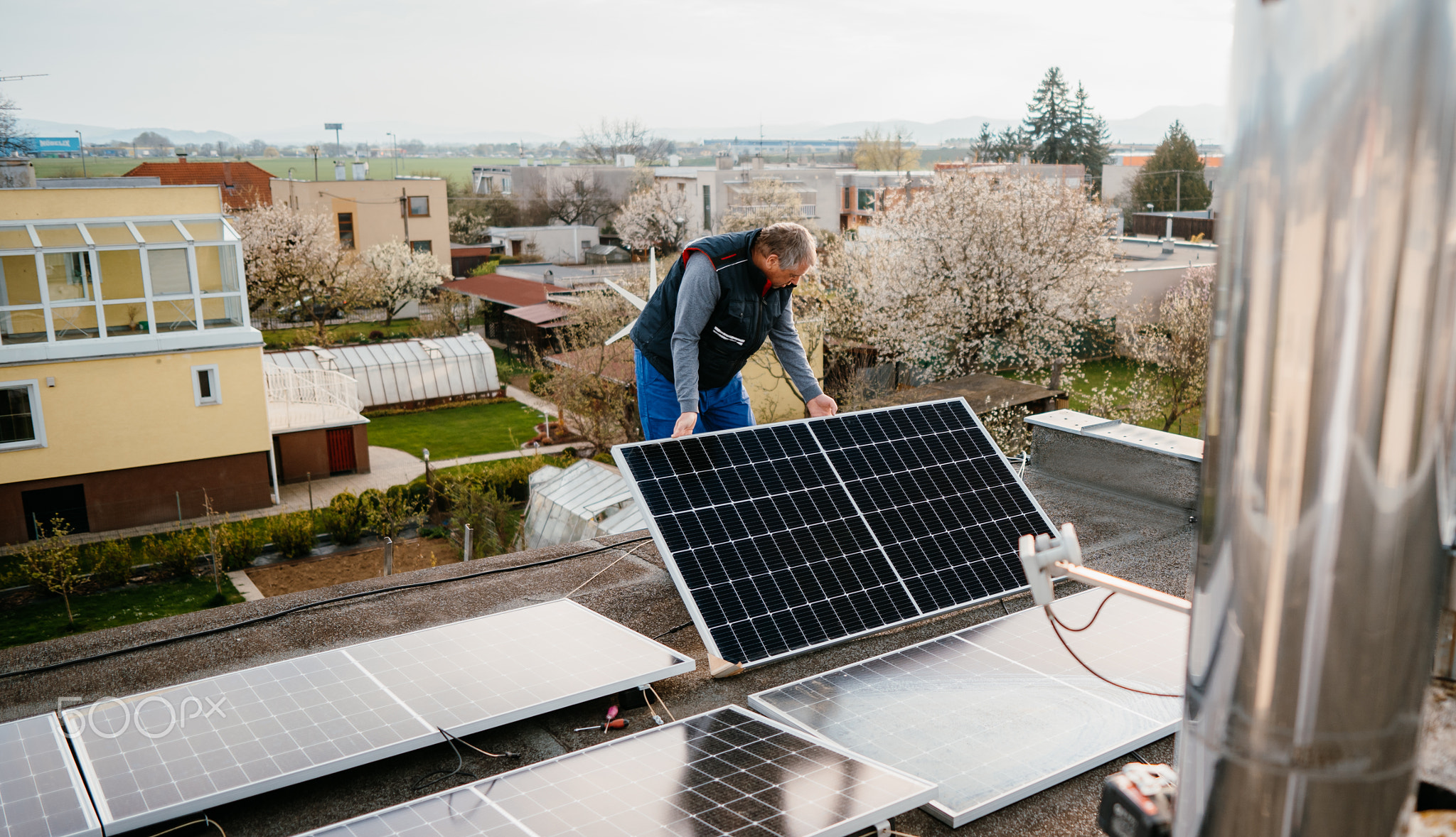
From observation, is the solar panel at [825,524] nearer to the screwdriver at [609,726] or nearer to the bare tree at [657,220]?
the screwdriver at [609,726]

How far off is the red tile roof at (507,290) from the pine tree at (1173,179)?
47206 mm

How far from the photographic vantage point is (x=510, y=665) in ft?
16.7

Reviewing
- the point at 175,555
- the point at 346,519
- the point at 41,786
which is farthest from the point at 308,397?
the point at 41,786

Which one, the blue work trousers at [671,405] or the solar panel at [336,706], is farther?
the blue work trousers at [671,405]

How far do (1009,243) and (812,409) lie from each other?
25906mm

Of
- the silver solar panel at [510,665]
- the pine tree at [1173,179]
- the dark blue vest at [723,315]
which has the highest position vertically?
the pine tree at [1173,179]

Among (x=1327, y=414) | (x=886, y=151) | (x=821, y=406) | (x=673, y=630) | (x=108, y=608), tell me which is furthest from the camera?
(x=886, y=151)

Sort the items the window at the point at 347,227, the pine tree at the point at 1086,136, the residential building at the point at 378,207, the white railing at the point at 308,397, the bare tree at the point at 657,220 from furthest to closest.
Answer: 1. the pine tree at the point at 1086,136
2. the bare tree at the point at 657,220
3. the window at the point at 347,227
4. the residential building at the point at 378,207
5. the white railing at the point at 308,397

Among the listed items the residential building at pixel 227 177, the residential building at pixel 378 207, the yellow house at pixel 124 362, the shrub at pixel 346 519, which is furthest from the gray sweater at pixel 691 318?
the residential building at pixel 227 177

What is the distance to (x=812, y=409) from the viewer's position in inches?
279

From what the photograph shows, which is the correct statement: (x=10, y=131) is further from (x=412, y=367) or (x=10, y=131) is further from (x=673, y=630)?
(x=673, y=630)

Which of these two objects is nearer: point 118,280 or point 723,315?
point 723,315

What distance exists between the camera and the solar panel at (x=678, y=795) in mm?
3588

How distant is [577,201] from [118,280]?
6287cm
